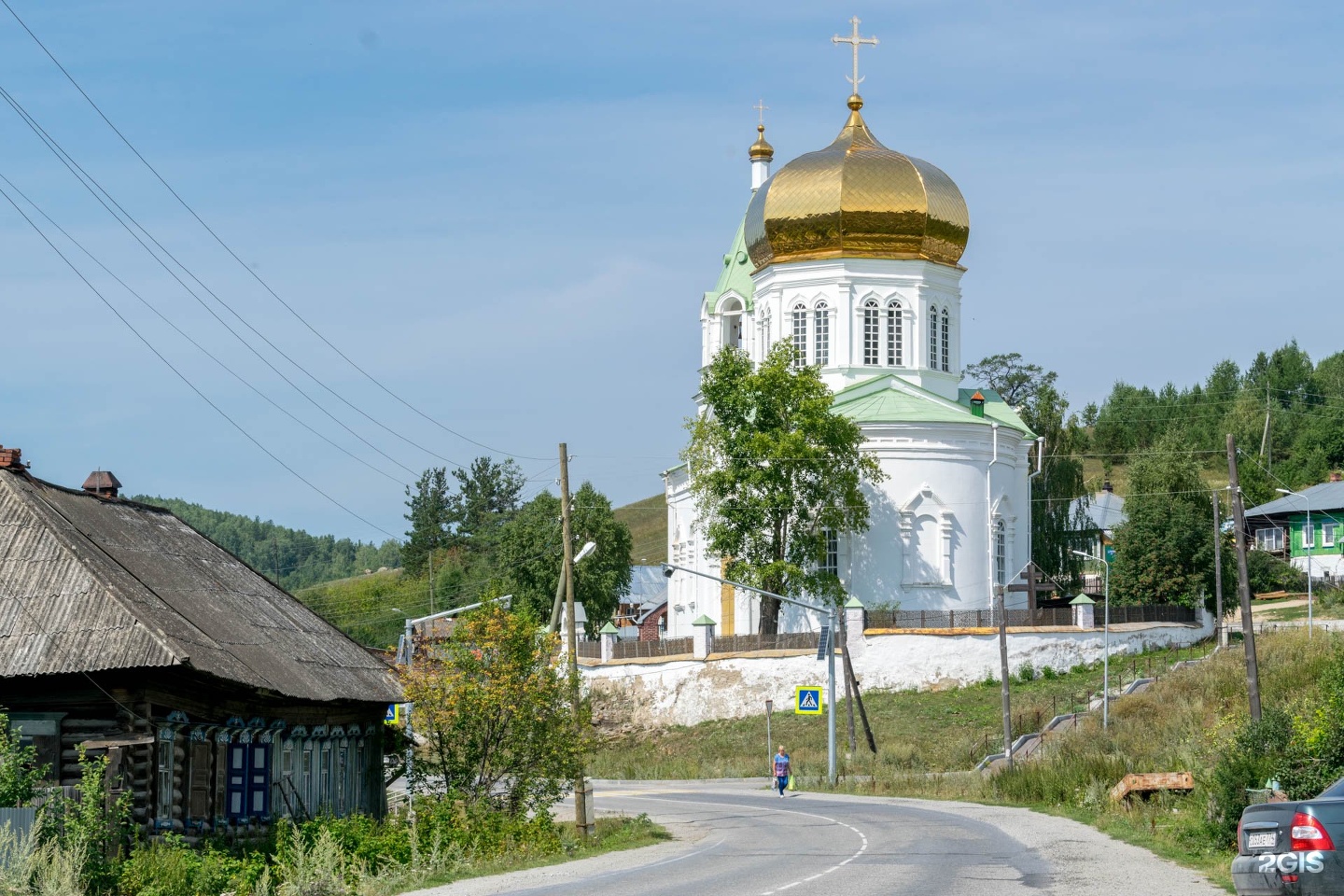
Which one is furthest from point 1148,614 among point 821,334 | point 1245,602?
point 1245,602

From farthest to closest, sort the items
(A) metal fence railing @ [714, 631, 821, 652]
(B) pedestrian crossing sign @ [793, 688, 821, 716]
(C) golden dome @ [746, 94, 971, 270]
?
(C) golden dome @ [746, 94, 971, 270] → (A) metal fence railing @ [714, 631, 821, 652] → (B) pedestrian crossing sign @ [793, 688, 821, 716]

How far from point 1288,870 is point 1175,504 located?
50623 mm

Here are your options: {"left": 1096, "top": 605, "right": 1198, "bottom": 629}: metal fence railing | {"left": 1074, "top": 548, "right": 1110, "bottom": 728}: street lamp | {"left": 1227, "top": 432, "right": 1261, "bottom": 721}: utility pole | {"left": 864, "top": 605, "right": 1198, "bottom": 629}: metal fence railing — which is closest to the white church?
{"left": 864, "top": 605, "right": 1198, "bottom": 629}: metal fence railing

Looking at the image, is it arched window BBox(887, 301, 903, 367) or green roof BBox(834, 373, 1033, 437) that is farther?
arched window BBox(887, 301, 903, 367)

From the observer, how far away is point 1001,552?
56.1 meters

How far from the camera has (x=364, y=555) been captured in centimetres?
19525

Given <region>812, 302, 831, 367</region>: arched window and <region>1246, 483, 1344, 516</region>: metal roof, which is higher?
<region>812, 302, 831, 367</region>: arched window

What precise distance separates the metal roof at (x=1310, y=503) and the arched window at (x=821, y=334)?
31.6 metres

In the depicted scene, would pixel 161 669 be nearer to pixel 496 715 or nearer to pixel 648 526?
pixel 496 715

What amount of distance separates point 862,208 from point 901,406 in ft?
21.0

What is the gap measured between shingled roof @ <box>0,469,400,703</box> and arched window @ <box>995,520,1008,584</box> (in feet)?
103

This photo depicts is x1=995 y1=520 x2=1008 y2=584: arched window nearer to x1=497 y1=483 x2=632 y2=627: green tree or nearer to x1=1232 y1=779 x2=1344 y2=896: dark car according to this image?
x1=497 y1=483 x2=632 y2=627: green tree

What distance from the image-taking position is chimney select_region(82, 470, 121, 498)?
88.4 ft

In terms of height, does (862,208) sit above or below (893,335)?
above
